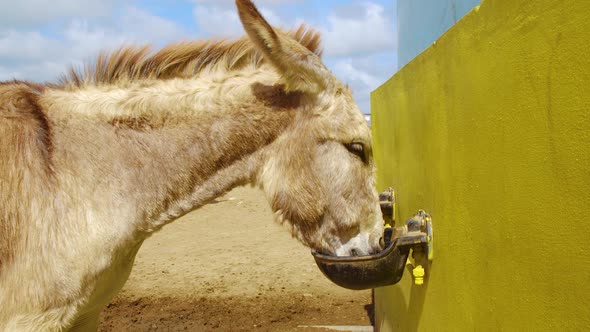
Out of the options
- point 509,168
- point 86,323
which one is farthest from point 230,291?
point 509,168

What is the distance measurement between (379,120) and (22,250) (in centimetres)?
359

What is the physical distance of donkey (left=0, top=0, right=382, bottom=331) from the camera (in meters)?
2.18

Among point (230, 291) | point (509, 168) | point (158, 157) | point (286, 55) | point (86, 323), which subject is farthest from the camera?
point (230, 291)

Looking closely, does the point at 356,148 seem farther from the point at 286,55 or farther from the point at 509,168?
the point at 509,168

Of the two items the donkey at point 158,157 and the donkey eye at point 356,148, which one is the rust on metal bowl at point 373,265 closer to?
the donkey at point 158,157

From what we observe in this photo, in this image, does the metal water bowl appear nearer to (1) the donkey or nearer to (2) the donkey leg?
(1) the donkey

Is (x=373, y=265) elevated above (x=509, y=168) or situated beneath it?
situated beneath

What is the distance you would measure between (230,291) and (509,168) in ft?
16.4

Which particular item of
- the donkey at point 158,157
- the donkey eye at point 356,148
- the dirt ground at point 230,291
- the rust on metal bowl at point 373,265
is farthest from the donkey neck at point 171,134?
the dirt ground at point 230,291

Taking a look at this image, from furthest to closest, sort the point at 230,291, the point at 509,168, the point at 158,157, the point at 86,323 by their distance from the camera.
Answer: the point at 230,291, the point at 86,323, the point at 158,157, the point at 509,168

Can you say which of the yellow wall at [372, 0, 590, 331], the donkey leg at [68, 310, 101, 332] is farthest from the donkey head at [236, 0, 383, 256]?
the donkey leg at [68, 310, 101, 332]

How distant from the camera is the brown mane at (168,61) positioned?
8.51ft

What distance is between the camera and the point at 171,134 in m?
2.43

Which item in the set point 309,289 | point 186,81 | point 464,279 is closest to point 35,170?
point 186,81
